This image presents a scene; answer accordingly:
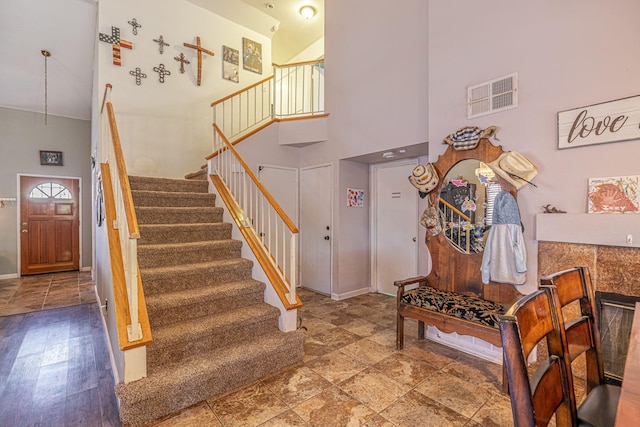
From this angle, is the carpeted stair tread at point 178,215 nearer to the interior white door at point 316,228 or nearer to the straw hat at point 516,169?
the interior white door at point 316,228

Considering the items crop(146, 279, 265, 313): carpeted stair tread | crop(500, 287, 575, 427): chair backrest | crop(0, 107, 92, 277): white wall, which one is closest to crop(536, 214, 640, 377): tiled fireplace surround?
crop(500, 287, 575, 427): chair backrest

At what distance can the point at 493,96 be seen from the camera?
2.54 metres

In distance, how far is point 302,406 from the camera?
199cm

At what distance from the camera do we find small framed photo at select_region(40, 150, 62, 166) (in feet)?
20.3

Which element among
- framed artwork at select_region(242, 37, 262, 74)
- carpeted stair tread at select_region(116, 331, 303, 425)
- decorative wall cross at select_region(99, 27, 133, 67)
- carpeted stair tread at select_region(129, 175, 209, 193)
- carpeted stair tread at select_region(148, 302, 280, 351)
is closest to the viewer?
carpeted stair tread at select_region(116, 331, 303, 425)

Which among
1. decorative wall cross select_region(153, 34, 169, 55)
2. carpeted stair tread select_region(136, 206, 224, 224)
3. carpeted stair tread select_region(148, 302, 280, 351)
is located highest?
decorative wall cross select_region(153, 34, 169, 55)

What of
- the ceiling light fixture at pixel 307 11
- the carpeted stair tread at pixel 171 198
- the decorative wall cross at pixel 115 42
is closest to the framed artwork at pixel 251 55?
the ceiling light fixture at pixel 307 11

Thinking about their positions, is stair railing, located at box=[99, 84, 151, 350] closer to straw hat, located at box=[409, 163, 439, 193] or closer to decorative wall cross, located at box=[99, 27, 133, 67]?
decorative wall cross, located at box=[99, 27, 133, 67]

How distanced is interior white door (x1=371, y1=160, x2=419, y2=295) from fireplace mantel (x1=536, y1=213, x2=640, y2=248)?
2.00 metres

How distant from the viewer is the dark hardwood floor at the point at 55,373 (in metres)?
1.93

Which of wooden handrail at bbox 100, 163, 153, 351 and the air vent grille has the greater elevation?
the air vent grille

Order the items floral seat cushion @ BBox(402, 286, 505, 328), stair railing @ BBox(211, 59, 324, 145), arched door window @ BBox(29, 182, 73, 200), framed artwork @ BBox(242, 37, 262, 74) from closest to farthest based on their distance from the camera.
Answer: floral seat cushion @ BBox(402, 286, 505, 328), stair railing @ BBox(211, 59, 324, 145), framed artwork @ BBox(242, 37, 262, 74), arched door window @ BBox(29, 182, 73, 200)

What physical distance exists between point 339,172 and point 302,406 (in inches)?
122

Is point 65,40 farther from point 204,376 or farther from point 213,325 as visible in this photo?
point 204,376
